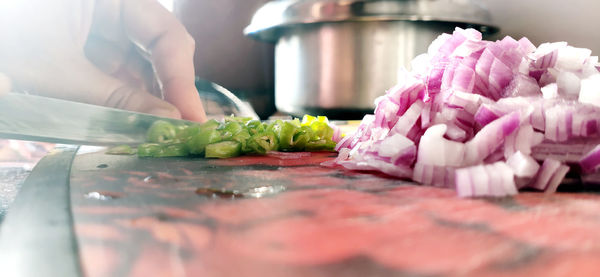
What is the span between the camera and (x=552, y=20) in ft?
4.51

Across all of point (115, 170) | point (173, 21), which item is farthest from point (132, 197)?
point (173, 21)

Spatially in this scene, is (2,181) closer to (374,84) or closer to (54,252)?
(54,252)

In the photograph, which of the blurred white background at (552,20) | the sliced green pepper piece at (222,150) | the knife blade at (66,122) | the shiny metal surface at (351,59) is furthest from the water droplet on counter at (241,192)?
the blurred white background at (552,20)

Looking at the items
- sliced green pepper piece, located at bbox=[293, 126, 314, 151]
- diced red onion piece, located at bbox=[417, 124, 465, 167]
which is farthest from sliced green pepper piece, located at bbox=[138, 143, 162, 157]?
diced red onion piece, located at bbox=[417, 124, 465, 167]

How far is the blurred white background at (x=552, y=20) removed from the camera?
4.23 feet

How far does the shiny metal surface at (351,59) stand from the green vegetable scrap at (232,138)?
51 centimetres

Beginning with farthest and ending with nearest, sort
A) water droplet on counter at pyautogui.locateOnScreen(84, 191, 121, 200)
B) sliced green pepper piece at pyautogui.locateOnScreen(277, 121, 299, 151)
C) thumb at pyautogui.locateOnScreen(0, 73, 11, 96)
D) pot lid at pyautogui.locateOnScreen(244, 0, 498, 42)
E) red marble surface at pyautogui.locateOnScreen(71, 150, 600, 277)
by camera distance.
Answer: pot lid at pyautogui.locateOnScreen(244, 0, 498, 42) → sliced green pepper piece at pyautogui.locateOnScreen(277, 121, 299, 151) → thumb at pyautogui.locateOnScreen(0, 73, 11, 96) → water droplet on counter at pyautogui.locateOnScreen(84, 191, 121, 200) → red marble surface at pyautogui.locateOnScreen(71, 150, 600, 277)

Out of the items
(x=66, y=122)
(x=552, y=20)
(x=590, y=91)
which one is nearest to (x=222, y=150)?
(x=66, y=122)

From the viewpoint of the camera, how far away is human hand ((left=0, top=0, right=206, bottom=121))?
844mm

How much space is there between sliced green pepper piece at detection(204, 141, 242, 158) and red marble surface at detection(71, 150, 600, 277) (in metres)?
0.20

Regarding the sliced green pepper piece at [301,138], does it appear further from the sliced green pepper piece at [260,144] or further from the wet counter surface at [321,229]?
the wet counter surface at [321,229]

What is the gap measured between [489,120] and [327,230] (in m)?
0.29

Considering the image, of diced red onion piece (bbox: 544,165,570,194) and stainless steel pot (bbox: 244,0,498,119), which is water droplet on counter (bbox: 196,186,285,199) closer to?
diced red onion piece (bbox: 544,165,570,194)

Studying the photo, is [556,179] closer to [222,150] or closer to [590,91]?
[590,91]
